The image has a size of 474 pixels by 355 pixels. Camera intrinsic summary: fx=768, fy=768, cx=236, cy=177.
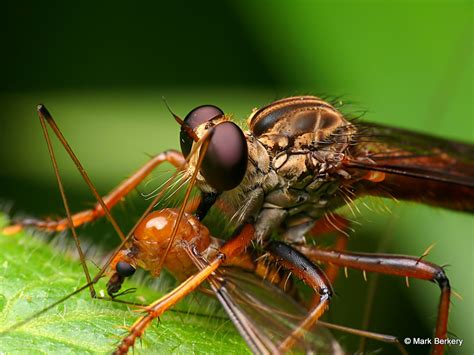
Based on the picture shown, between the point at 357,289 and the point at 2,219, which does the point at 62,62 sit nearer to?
the point at 2,219

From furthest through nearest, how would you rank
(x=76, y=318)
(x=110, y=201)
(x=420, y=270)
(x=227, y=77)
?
(x=227, y=77) → (x=110, y=201) → (x=420, y=270) → (x=76, y=318)

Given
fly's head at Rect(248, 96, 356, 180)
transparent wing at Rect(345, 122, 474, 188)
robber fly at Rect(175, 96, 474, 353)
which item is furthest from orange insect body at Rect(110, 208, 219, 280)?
transparent wing at Rect(345, 122, 474, 188)

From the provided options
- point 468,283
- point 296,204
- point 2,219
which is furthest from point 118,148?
point 468,283

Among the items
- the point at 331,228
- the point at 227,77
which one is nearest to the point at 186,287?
the point at 331,228

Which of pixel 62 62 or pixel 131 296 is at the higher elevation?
pixel 62 62

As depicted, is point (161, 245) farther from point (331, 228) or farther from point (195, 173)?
point (331, 228)

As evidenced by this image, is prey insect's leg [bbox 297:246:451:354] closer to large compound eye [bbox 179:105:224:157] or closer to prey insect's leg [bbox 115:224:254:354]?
prey insect's leg [bbox 115:224:254:354]

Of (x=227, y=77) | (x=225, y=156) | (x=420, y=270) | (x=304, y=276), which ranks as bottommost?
(x=304, y=276)

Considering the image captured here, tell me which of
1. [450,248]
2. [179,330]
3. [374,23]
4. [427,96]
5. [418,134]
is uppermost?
[374,23]
